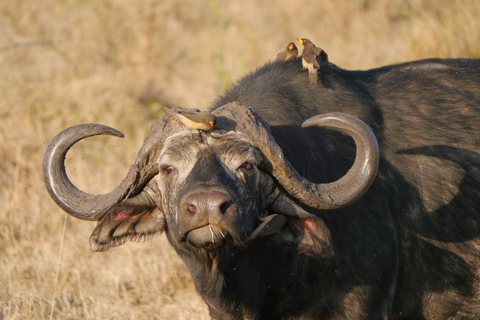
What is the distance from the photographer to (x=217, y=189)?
292 cm

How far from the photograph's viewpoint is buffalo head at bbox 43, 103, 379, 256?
300 cm

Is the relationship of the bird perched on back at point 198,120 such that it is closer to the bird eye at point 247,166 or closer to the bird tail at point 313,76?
the bird eye at point 247,166

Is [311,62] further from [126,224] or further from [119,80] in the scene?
[119,80]

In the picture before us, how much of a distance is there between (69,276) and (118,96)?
379cm

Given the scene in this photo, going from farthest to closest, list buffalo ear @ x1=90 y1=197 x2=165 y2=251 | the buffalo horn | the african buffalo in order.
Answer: buffalo ear @ x1=90 y1=197 x2=165 y2=251 → the buffalo horn → the african buffalo

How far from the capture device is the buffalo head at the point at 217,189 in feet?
9.84

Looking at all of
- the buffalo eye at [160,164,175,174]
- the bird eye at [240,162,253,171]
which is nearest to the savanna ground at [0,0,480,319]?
the buffalo eye at [160,164,175,174]

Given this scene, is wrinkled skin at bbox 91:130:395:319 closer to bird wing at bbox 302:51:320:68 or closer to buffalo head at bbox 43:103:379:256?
buffalo head at bbox 43:103:379:256

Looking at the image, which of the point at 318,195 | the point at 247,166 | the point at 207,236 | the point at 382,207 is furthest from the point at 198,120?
the point at 382,207

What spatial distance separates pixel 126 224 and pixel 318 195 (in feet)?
3.50

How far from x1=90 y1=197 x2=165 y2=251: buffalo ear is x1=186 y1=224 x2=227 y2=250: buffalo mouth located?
54 centimetres

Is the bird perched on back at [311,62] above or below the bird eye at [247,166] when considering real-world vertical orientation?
above

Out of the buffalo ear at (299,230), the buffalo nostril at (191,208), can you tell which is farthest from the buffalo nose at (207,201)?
the buffalo ear at (299,230)

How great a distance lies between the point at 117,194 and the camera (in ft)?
11.1
